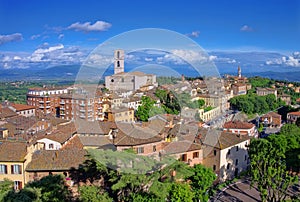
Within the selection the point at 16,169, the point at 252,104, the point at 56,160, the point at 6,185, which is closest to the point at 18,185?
the point at 16,169

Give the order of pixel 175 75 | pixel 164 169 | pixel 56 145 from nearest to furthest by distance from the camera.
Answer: pixel 175 75 < pixel 164 169 < pixel 56 145

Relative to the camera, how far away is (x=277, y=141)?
41.7 ft

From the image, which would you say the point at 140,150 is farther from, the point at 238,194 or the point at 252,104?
the point at 252,104

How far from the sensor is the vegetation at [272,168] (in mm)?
9742

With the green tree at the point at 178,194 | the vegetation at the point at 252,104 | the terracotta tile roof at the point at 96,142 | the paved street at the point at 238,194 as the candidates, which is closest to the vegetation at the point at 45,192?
the terracotta tile roof at the point at 96,142

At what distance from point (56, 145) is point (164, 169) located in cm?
609

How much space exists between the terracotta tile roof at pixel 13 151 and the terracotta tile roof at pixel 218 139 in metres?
5.60

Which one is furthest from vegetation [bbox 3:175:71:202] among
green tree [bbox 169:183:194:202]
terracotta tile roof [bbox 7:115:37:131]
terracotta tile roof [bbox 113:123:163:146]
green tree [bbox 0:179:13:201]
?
terracotta tile roof [bbox 7:115:37:131]

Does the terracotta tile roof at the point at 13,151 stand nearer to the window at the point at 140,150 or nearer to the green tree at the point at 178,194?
the window at the point at 140,150

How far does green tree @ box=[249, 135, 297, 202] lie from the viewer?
9.69 metres

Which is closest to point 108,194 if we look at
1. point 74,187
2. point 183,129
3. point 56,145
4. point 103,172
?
point 103,172

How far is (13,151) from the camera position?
8859 millimetres

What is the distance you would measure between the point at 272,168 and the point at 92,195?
241 inches

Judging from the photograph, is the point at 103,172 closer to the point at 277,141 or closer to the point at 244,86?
the point at 277,141
